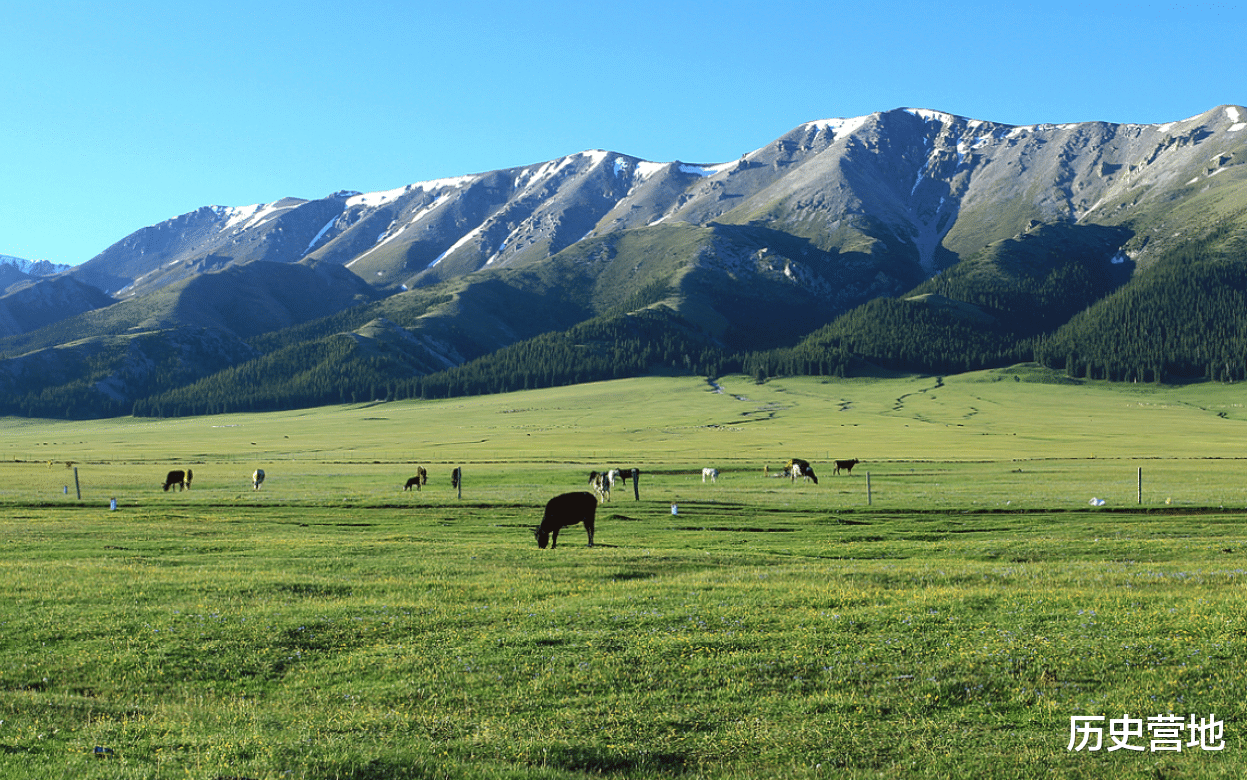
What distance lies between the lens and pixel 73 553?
109 feet

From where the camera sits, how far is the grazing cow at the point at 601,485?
5875 cm

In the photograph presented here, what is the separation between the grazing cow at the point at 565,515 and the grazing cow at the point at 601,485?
21.2 meters

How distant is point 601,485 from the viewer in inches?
2334

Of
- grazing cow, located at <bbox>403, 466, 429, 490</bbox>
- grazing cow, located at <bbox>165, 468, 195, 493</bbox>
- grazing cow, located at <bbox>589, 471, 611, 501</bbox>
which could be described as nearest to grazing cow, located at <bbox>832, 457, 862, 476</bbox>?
grazing cow, located at <bbox>589, 471, 611, 501</bbox>

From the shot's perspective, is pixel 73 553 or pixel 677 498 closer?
pixel 73 553

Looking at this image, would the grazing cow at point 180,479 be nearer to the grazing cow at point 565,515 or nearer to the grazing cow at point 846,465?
the grazing cow at point 565,515

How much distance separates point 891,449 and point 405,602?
94376 millimetres

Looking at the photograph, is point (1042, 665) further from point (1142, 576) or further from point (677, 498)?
point (677, 498)

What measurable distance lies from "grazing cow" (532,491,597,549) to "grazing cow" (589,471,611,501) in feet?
69.7

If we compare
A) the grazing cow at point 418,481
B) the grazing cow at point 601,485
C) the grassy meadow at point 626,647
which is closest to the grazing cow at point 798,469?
the grazing cow at point 601,485

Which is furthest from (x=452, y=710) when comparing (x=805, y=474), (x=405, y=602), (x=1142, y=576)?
(x=805, y=474)

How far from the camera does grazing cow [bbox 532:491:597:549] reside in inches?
1411

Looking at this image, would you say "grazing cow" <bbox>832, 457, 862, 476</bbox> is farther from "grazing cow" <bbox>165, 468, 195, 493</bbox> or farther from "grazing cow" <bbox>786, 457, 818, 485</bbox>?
"grazing cow" <bbox>165, 468, 195, 493</bbox>

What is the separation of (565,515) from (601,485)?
22970 mm
